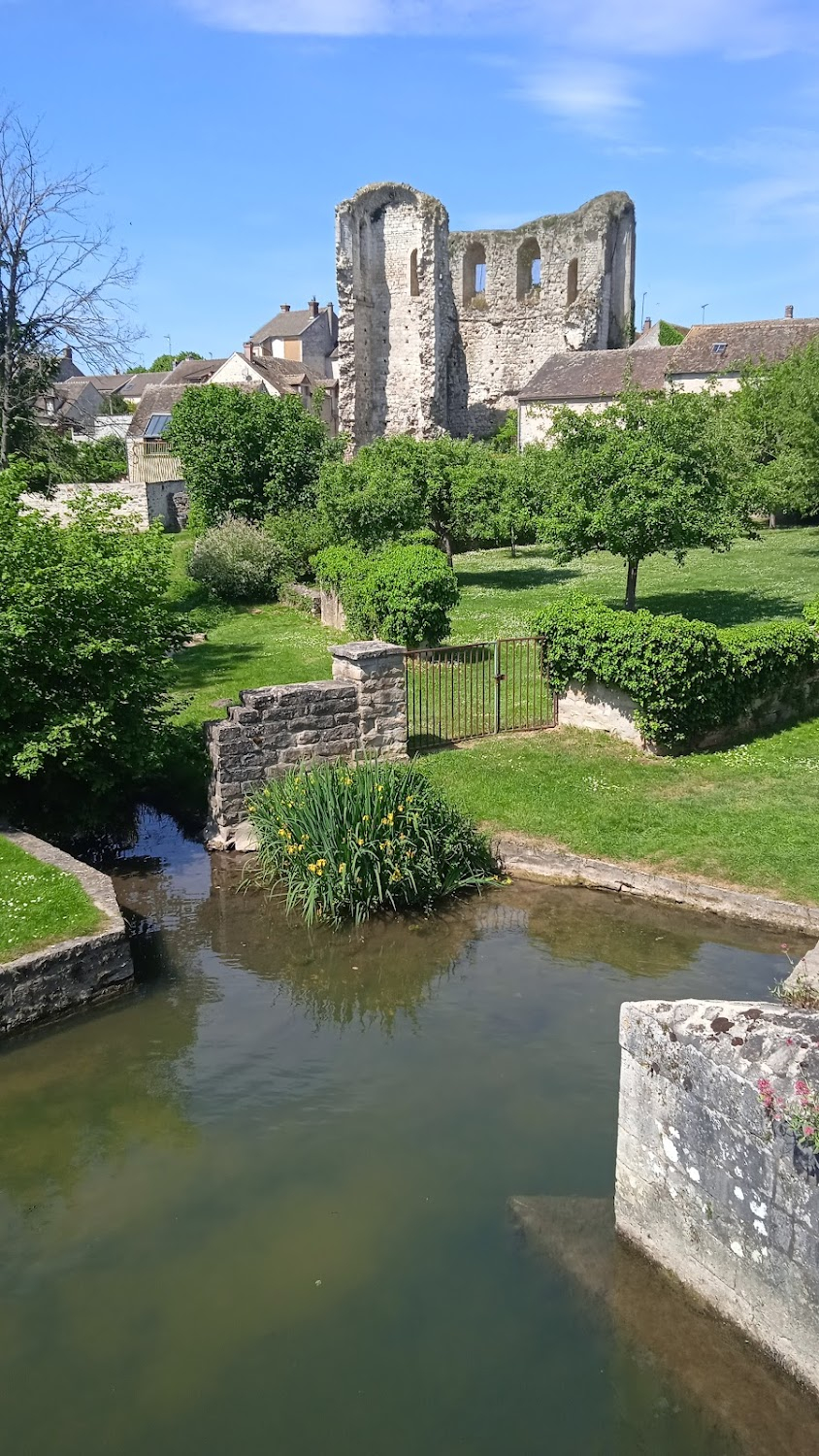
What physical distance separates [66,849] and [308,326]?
62.9m

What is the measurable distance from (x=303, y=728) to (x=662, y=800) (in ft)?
13.5

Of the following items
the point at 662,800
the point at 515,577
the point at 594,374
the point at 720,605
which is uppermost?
the point at 594,374

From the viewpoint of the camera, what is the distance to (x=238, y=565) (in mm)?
24516

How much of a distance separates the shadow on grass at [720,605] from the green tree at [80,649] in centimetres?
1106

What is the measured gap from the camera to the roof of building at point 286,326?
226 ft

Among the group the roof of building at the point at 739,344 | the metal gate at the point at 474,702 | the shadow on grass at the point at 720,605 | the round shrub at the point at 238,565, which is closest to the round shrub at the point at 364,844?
the metal gate at the point at 474,702

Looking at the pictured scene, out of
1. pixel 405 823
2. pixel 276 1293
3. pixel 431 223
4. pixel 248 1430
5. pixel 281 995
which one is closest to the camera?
pixel 248 1430

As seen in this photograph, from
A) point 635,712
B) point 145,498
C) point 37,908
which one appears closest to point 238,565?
point 145,498

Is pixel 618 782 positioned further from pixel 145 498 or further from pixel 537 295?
pixel 537 295

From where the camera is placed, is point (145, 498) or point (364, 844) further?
point (145, 498)

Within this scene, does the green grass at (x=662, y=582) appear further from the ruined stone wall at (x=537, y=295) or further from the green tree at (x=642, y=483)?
the ruined stone wall at (x=537, y=295)

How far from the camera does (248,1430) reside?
4.77 metres

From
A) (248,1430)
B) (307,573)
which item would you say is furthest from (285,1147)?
(307,573)

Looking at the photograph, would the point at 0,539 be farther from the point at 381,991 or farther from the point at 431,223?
the point at 431,223
